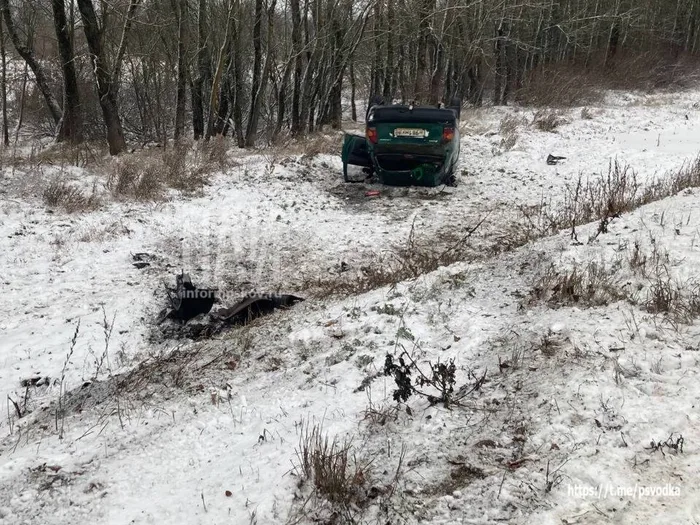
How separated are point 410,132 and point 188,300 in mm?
4560

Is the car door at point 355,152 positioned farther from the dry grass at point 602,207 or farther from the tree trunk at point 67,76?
the tree trunk at point 67,76

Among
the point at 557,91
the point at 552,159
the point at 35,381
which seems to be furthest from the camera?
the point at 557,91

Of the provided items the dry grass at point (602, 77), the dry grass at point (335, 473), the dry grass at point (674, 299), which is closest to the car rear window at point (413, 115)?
the dry grass at point (674, 299)

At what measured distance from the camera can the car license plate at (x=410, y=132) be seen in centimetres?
771

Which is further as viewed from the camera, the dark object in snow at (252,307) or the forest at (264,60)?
the forest at (264,60)

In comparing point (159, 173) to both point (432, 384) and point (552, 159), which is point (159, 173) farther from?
point (552, 159)

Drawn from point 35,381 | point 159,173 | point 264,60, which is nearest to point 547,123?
point 264,60

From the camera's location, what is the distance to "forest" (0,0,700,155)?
13.7 meters

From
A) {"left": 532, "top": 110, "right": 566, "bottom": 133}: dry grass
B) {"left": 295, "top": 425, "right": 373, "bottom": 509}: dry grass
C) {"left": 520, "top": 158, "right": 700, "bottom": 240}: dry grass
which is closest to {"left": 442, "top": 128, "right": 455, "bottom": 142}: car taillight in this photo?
{"left": 520, "top": 158, "right": 700, "bottom": 240}: dry grass

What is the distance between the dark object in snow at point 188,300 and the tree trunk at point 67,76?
376 inches

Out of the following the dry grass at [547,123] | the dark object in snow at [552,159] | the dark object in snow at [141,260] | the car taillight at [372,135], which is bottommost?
the dark object in snow at [141,260]

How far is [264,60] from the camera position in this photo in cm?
1748

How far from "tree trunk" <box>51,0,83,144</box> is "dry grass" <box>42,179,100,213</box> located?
649 cm

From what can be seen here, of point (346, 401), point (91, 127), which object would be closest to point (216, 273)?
point (346, 401)
